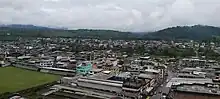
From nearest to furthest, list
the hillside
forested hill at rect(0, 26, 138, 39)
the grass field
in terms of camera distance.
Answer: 1. the grass field
2. the hillside
3. forested hill at rect(0, 26, 138, 39)

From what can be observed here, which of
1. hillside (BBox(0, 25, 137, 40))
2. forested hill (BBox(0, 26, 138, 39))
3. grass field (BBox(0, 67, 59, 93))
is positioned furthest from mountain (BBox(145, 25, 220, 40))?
grass field (BBox(0, 67, 59, 93))

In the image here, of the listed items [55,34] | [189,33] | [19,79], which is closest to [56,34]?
[55,34]

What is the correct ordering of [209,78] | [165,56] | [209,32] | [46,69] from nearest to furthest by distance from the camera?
[209,78] < [46,69] < [165,56] < [209,32]

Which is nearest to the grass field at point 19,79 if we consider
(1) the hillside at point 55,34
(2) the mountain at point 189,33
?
(1) the hillside at point 55,34

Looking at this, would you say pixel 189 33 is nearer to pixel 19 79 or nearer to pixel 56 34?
pixel 56 34

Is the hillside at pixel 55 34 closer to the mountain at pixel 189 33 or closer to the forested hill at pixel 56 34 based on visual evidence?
the forested hill at pixel 56 34

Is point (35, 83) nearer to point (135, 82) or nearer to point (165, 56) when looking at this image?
point (135, 82)

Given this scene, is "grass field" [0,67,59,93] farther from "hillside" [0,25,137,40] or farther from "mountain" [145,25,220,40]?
"mountain" [145,25,220,40]

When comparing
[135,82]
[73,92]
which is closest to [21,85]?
[73,92]
